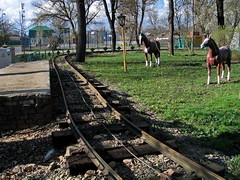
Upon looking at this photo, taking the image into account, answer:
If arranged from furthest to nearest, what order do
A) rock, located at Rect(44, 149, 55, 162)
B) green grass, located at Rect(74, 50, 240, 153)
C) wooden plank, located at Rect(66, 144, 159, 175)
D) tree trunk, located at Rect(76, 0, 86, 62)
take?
tree trunk, located at Rect(76, 0, 86, 62) < green grass, located at Rect(74, 50, 240, 153) < rock, located at Rect(44, 149, 55, 162) < wooden plank, located at Rect(66, 144, 159, 175)

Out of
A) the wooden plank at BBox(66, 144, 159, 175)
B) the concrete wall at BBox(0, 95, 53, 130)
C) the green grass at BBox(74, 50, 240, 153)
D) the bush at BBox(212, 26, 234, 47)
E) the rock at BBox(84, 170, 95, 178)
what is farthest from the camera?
the bush at BBox(212, 26, 234, 47)

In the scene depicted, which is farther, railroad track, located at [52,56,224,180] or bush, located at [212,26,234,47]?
bush, located at [212,26,234,47]

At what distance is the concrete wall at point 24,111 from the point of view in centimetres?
675

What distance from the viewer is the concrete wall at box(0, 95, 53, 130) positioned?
22.1 feet

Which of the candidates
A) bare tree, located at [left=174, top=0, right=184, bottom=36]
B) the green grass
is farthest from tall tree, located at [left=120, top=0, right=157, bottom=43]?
the green grass

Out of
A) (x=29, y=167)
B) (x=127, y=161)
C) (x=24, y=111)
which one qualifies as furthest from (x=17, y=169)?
(x=24, y=111)

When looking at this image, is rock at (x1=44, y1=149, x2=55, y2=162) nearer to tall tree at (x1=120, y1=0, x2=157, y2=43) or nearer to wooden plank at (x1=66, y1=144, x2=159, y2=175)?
wooden plank at (x1=66, y1=144, x2=159, y2=175)

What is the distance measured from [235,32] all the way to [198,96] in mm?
14574

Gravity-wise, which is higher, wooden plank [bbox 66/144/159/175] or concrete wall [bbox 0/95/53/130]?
concrete wall [bbox 0/95/53/130]

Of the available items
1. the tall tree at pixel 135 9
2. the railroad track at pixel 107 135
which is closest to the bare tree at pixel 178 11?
the tall tree at pixel 135 9

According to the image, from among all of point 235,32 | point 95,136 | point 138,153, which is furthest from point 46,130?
point 235,32

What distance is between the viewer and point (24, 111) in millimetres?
6812

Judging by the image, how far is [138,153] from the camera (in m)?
4.53

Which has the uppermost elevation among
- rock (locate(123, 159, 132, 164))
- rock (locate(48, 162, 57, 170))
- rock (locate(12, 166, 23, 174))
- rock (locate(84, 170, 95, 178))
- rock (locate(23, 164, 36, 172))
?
rock (locate(123, 159, 132, 164))
